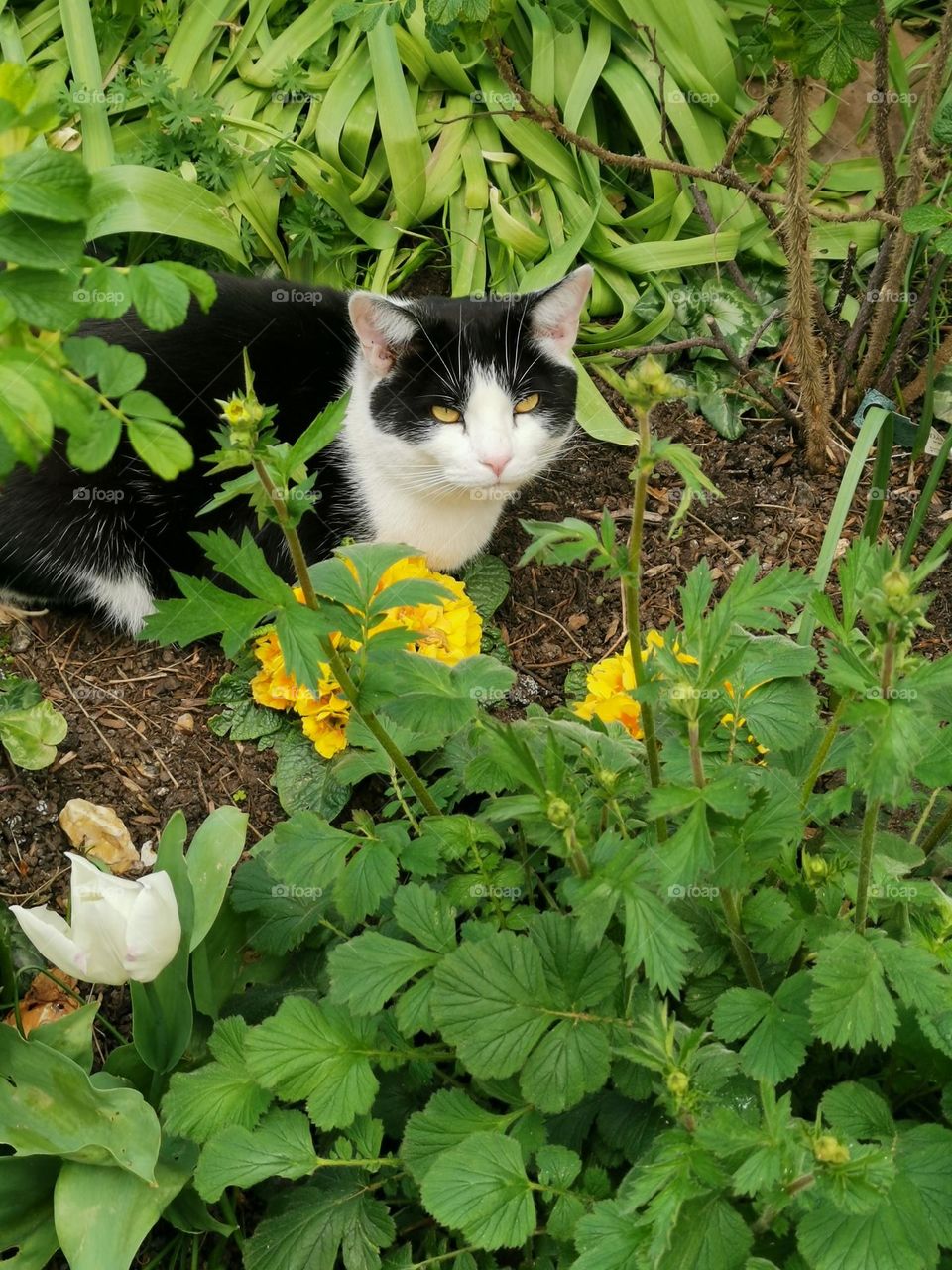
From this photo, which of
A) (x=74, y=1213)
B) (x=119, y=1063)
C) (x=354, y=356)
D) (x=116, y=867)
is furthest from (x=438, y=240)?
(x=74, y=1213)

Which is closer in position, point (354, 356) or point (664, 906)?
point (664, 906)

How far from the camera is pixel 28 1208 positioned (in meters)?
1.67

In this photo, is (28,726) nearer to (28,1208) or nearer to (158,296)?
(28,1208)

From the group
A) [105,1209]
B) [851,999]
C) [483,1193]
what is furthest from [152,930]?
[851,999]

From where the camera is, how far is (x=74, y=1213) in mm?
1580

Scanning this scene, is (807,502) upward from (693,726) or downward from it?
downward

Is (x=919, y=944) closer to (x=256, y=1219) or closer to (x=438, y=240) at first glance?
(x=256, y=1219)

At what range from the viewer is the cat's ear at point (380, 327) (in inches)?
91.0

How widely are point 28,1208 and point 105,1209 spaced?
0.15m

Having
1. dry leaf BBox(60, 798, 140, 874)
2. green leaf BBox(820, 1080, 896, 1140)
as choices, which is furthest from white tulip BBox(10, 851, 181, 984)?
green leaf BBox(820, 1080, 896, 1140)

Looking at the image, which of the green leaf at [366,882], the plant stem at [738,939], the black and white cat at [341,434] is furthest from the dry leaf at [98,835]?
the plant stem at [738,939]

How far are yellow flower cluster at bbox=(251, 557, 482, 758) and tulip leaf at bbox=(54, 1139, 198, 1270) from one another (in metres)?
0.79

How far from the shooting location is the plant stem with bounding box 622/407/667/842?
1.26 m

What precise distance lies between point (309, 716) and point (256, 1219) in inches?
31.7
